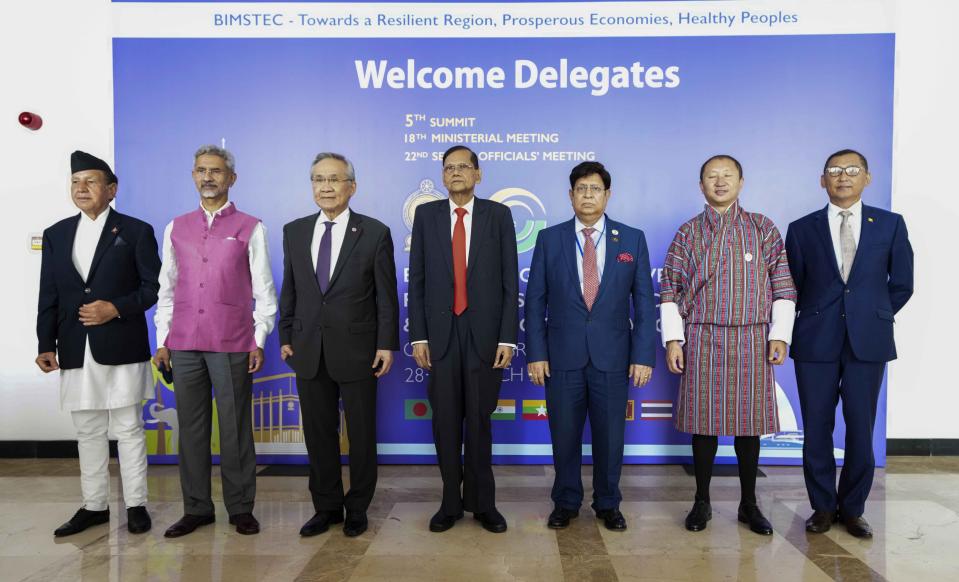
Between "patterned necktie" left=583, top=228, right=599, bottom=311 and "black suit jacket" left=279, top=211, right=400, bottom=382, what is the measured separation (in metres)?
0.92

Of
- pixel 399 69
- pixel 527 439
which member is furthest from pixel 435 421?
pixel 399 69

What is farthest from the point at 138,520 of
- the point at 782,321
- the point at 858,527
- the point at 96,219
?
the point at 858,527

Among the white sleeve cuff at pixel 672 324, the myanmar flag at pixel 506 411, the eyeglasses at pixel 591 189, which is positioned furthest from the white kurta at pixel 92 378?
the white sleeve cuff at pixel 672 324

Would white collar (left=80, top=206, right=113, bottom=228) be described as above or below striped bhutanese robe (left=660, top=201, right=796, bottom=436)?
above

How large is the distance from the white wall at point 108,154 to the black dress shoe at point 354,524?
8.75 ft

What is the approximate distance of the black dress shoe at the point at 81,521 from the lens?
2.95 m

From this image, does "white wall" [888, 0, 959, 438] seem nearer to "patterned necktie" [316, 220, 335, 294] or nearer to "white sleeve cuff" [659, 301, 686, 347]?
"white sleeve cuff" [659, 301, 686, 347]

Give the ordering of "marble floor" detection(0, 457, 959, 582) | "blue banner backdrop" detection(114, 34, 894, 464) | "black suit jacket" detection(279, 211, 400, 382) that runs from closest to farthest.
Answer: "marble floor" detection(0, 457, 959, 582) → "black suit jacket" detection(279, 211, 400, 382) → "blue banner backdrop" detection(114, 34, 894, 464)

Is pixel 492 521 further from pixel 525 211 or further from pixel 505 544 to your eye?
pixel 525 211

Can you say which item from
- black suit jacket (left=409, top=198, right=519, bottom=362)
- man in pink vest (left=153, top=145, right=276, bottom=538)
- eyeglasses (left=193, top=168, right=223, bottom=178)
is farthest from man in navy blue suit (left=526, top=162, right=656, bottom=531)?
eyeglasses (left=193, top=168, right=223, bottom=178)

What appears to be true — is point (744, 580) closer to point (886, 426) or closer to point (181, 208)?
point (886, 426)

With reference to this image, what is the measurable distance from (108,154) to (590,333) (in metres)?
3.50

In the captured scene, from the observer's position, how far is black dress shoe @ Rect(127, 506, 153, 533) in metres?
2.95

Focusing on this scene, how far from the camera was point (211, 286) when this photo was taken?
2.89 meters
